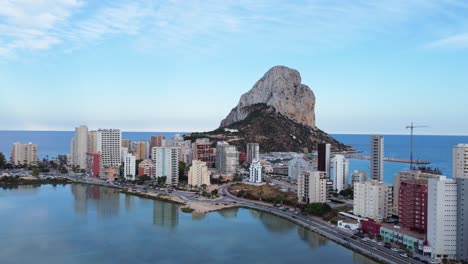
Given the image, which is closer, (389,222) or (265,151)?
(389,222)

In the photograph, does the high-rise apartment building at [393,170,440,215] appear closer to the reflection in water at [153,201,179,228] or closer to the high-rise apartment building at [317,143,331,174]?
the high-rise apartment building at [317,143,331,174]

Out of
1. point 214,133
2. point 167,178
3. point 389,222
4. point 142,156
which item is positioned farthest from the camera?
point 214,133

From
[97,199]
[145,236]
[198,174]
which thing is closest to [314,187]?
[145,236]

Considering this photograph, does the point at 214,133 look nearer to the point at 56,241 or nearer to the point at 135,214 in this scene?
the point at 135,214

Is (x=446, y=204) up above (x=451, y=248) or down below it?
above

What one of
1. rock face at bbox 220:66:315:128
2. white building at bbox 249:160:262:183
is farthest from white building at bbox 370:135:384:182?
rock face at bbox 220:66:315:128

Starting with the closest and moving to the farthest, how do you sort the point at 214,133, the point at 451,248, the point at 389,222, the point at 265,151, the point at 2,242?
the point at 451,248 → the point at 2,242 → the point at 389,222 → the point at 265,151 → the point at 214,133

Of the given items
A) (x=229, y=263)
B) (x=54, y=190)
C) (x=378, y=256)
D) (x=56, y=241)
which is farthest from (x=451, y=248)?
(x=54, y=190)
